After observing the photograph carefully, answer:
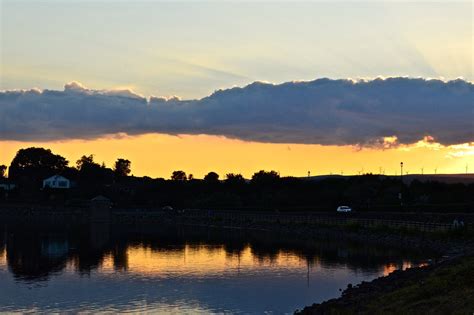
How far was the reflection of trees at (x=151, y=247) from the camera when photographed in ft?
222

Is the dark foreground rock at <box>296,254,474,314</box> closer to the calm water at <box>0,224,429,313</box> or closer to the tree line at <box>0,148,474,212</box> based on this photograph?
the calm water at <box>0,224,429,313</box>

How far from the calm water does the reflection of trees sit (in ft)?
0.40

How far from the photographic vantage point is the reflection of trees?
67.7 metres

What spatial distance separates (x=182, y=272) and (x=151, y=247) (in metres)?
28.6

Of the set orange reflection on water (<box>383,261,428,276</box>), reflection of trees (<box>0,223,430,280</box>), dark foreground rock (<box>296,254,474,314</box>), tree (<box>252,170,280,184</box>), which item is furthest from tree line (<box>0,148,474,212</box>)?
dark foreground rock (<box>296,254,474,314</box>)

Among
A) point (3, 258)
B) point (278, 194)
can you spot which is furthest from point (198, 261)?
point (278, 194)

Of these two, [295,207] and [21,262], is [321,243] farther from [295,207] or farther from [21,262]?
[295,207]

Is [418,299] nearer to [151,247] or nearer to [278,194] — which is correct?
[151,247]

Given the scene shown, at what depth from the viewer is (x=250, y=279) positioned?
56250mm

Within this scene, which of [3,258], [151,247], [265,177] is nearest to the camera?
[3,258]

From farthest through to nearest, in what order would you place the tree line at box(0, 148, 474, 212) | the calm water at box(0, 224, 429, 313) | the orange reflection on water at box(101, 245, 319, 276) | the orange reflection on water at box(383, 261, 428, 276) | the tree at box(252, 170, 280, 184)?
the tree at box(252, 170, 280, 184) → the tree line at box(0, 148, 474, 212) → the orange reflection on water at box(101, 245, 319, 276) → the orange reflection on water at box(383, 261, 428, 276) → the calm water at box(0, 224, 429, 313)

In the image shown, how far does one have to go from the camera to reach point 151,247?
88625 millimetres

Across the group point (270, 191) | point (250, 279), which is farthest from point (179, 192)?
point (250, 279)

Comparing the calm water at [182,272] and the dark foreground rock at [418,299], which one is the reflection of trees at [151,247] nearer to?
the calm water at [182,272]
